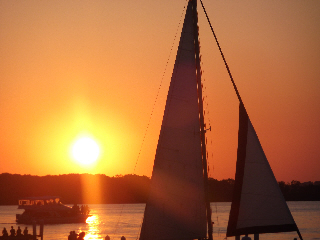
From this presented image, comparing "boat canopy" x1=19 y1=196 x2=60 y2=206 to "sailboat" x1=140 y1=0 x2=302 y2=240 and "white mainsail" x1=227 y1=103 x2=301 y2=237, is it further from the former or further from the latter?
"white mainsail" x1=227 y1=103 x2=301 y2=237

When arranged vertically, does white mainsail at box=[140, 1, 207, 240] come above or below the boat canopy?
below

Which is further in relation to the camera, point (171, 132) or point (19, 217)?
point (19, 217)

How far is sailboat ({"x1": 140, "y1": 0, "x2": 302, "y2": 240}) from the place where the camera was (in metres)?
19.7

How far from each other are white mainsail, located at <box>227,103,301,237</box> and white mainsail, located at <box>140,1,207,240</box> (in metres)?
1.36

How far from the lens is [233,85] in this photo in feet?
70.5

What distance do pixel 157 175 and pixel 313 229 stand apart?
78.5 meters

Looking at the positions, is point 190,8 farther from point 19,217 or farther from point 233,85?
point 19,217

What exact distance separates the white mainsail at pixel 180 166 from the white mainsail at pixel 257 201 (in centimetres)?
136

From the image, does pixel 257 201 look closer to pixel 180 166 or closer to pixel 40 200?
pixel 180 166

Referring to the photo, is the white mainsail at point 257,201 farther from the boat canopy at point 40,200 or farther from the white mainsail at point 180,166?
the boat canopy at point 40,200

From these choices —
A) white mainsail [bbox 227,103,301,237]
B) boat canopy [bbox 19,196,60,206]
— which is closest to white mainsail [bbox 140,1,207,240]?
white mainsail [bbox 227,103,301,237]

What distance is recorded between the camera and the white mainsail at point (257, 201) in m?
19.8

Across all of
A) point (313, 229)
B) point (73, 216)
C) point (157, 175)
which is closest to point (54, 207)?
point (73, 216)

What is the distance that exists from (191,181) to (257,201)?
2.51m
